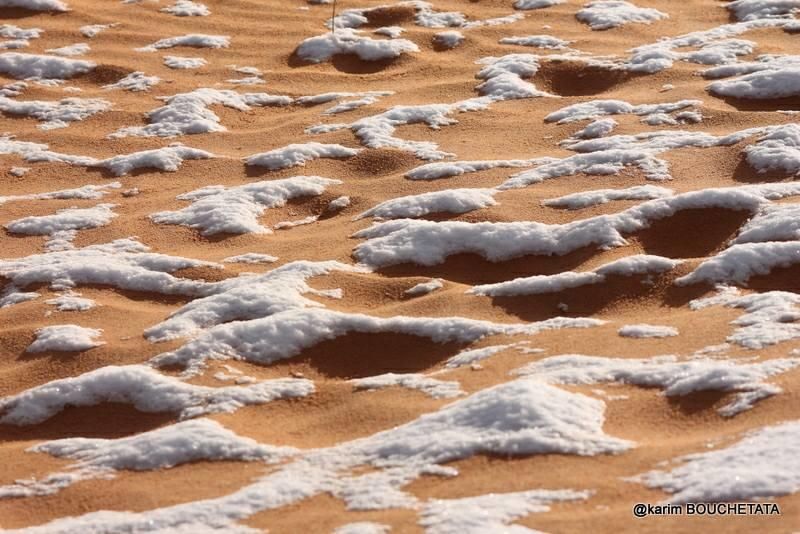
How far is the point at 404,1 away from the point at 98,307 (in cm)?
313

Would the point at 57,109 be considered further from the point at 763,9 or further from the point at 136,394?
the point at 763,9

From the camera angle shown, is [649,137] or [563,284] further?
[649,137]

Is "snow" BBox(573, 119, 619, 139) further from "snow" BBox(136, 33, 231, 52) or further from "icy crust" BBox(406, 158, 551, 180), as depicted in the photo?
"snow" BBox(136, 33, 231, 52)

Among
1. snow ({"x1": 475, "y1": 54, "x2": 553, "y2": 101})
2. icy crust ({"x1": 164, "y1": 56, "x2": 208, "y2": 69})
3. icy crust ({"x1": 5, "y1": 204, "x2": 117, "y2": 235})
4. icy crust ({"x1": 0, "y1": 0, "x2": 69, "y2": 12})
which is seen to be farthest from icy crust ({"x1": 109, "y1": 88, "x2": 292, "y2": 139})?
icy crust ({"x1": 0, "y1": 0, "x2": 69, "y2": 12})

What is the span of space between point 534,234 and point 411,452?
1207mm

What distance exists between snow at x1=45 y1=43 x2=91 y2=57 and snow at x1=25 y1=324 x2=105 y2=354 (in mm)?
2510

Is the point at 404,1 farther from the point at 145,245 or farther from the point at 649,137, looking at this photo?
the point at 145,245

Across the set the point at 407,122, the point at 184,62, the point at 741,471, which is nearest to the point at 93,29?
the point at 184,62

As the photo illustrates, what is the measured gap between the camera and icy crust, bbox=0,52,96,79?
4.89 m

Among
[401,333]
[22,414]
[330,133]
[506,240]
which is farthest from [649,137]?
[22,414]

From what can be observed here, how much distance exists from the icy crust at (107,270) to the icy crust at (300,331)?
0.38 meters

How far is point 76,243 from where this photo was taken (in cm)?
352

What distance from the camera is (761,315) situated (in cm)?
262

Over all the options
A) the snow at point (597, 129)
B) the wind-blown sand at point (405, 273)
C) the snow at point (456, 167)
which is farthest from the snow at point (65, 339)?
the snow at point (597, 129)
